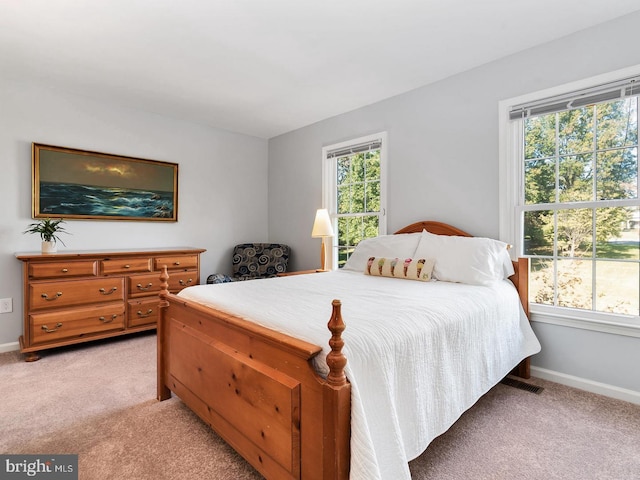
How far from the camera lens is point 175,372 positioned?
1.99 m

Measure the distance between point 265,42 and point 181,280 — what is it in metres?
2.39

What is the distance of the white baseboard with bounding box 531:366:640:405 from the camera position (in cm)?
212

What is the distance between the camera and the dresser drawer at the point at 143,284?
324cm

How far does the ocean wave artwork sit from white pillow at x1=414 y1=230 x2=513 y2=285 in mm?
2931

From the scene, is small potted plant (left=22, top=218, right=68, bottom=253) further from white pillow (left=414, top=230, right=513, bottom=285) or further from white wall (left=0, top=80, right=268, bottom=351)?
white pillow (left=414, top=230, right=513, bottom=285)

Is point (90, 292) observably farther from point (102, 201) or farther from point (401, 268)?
point (401, 268)

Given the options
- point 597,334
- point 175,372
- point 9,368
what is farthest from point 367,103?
point 9,368

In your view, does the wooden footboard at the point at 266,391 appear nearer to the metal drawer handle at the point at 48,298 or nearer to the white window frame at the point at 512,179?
the metal drawer handle at the point at 48,298

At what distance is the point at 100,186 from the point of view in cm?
342

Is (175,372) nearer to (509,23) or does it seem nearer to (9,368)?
(9,368)

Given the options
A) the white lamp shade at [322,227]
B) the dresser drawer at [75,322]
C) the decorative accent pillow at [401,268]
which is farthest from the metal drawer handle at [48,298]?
the decorative accent pillow at [401,268]

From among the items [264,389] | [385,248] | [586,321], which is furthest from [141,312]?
[586,321]

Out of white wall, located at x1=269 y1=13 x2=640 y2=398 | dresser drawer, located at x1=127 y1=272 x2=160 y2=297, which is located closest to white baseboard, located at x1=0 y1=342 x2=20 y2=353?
dresser drawer, located at x1=127 y1=272 x2=160 y2=297

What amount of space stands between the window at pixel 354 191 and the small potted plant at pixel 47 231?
8.70ft
